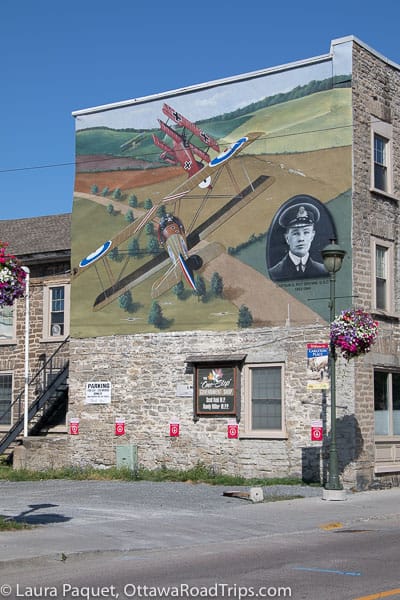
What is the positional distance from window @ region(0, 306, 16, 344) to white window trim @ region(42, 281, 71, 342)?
4.21 feet

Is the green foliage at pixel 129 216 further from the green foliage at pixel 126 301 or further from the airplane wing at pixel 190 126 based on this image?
the airplane wing at pixel 190 126

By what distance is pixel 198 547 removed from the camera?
1266cm

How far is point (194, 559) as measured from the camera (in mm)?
11492

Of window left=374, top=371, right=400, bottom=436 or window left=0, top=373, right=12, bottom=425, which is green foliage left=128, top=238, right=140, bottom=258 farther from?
window left=374, top=371, right=400, bottom=436

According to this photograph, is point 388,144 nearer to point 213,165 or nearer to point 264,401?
point 213,165

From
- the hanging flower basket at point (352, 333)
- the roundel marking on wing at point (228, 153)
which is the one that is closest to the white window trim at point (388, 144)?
the roundel marking on wing at point (228, 153)

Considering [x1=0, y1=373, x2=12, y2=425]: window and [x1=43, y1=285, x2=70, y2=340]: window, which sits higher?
[x1=43, y1=285, x2=70, y2=340]: window

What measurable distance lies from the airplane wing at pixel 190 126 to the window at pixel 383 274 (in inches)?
204

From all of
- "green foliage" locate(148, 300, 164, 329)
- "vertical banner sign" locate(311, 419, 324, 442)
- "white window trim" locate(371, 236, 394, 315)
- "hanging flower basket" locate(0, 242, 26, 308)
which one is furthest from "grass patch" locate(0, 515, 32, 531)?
"white window trim" locate(371, 236, 394, 315)

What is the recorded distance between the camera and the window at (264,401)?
2225 cm

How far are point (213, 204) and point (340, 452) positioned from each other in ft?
24.2

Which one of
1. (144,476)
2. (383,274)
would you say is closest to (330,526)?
(383,274)

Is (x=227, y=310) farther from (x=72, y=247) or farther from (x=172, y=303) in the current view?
(x=72, y=247)

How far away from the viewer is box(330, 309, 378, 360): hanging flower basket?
18.7 m
